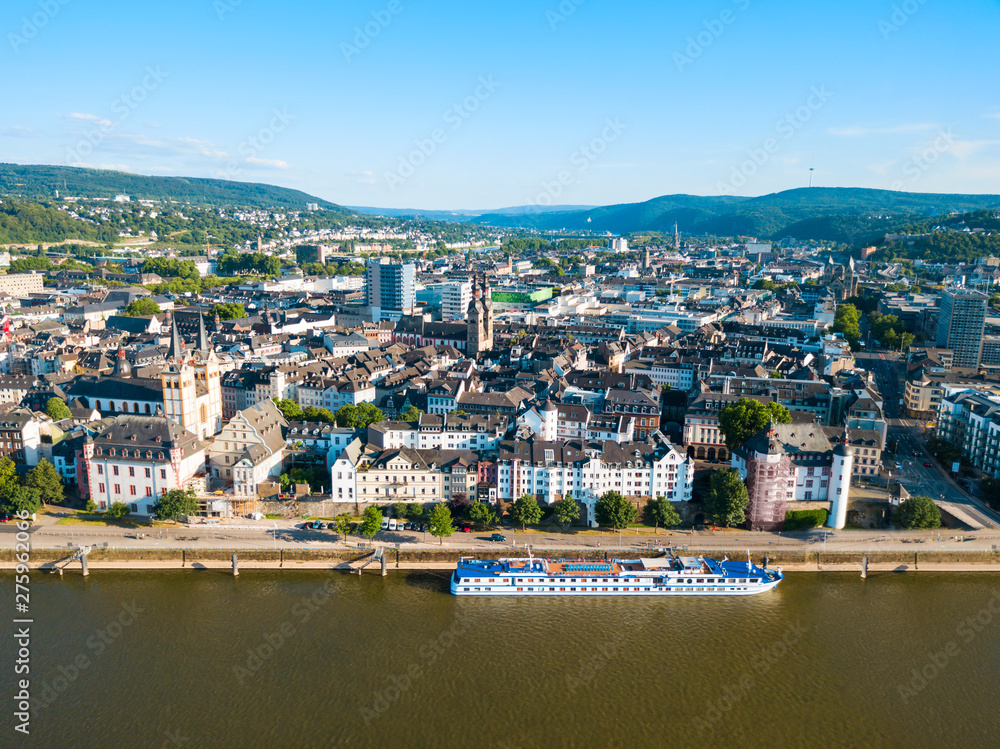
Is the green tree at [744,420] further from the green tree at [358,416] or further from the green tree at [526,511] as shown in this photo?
the green tree at [358,416]

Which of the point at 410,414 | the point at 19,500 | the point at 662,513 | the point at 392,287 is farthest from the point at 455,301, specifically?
the point at 19,500

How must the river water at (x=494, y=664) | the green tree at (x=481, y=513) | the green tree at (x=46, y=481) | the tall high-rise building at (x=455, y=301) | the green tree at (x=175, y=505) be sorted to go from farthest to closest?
the tall high-rise building at (x=455, y=301)
the green tree at (x=46, y=481)
the green tree at (x=481, y=513)
the green tree at (x=175, y=505)
the river water at (x=494, y=664)

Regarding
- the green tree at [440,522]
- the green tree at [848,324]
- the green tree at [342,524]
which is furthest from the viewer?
the green tree at [848,324]

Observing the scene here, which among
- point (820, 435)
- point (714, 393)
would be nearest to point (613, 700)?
point (820, 435)

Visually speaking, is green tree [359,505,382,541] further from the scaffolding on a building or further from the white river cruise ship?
the scaffolding on a building

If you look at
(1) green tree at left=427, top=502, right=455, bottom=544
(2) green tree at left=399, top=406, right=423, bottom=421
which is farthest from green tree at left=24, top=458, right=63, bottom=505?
(1) green tree at left=427, top=502, right=455, bottom=544

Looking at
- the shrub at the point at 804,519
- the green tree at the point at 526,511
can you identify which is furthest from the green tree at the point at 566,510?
the shrub at the point at 804,519

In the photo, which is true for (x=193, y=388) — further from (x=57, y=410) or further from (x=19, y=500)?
(x=19, y=500)
